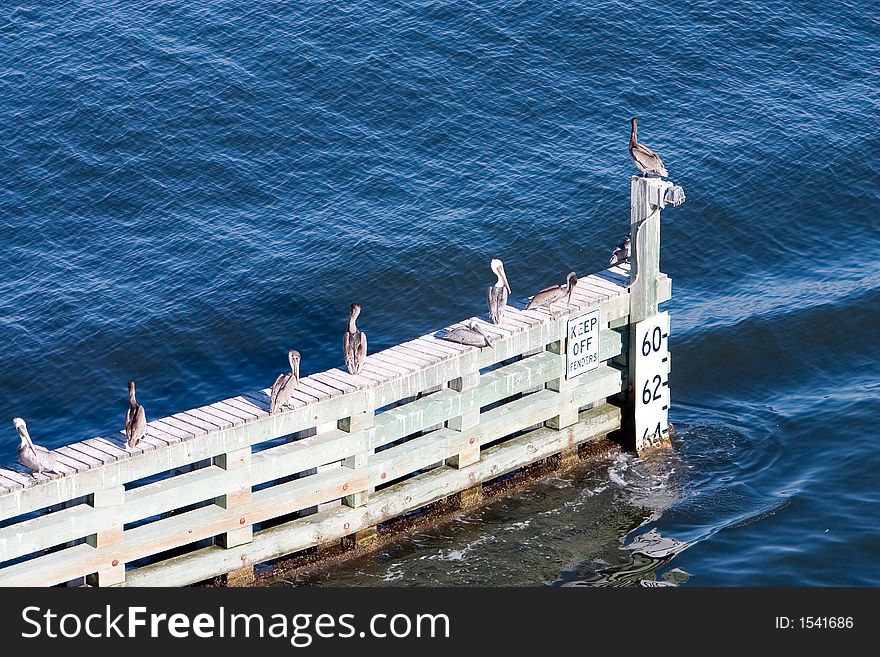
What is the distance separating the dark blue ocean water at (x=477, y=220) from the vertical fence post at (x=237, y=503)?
1.36m

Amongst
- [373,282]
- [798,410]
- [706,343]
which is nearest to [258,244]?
[373,282]

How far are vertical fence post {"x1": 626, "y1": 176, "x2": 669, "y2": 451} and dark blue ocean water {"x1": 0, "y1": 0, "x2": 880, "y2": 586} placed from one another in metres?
1.81

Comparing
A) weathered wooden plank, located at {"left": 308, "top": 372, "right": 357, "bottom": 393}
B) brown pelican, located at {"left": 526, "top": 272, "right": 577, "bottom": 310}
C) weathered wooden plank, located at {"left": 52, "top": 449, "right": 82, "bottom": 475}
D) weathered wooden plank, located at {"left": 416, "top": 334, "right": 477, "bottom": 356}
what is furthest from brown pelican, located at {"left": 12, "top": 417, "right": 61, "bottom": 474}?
brown pelican, located at {"left": 526, "top": 272, "right": 577, "bottom": 310}

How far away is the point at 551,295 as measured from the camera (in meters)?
25.1

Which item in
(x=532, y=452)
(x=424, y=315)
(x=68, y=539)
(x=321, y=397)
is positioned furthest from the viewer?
(x=424, y=315)

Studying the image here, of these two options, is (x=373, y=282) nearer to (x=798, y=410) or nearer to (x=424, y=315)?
(x=424, y=315)

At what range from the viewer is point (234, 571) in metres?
22.5

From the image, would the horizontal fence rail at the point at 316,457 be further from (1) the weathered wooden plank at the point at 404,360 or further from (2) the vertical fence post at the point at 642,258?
(2) the vertical fence post at the point at 642,258

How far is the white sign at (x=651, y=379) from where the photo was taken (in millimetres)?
26484

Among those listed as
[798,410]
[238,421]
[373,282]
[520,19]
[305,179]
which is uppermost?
[520,19]

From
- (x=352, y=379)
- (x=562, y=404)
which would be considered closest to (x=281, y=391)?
(x=352, y=379)

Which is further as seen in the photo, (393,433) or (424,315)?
(424,315)

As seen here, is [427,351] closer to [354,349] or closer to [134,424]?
[354,349]

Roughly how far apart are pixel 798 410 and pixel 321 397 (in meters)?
10.5
